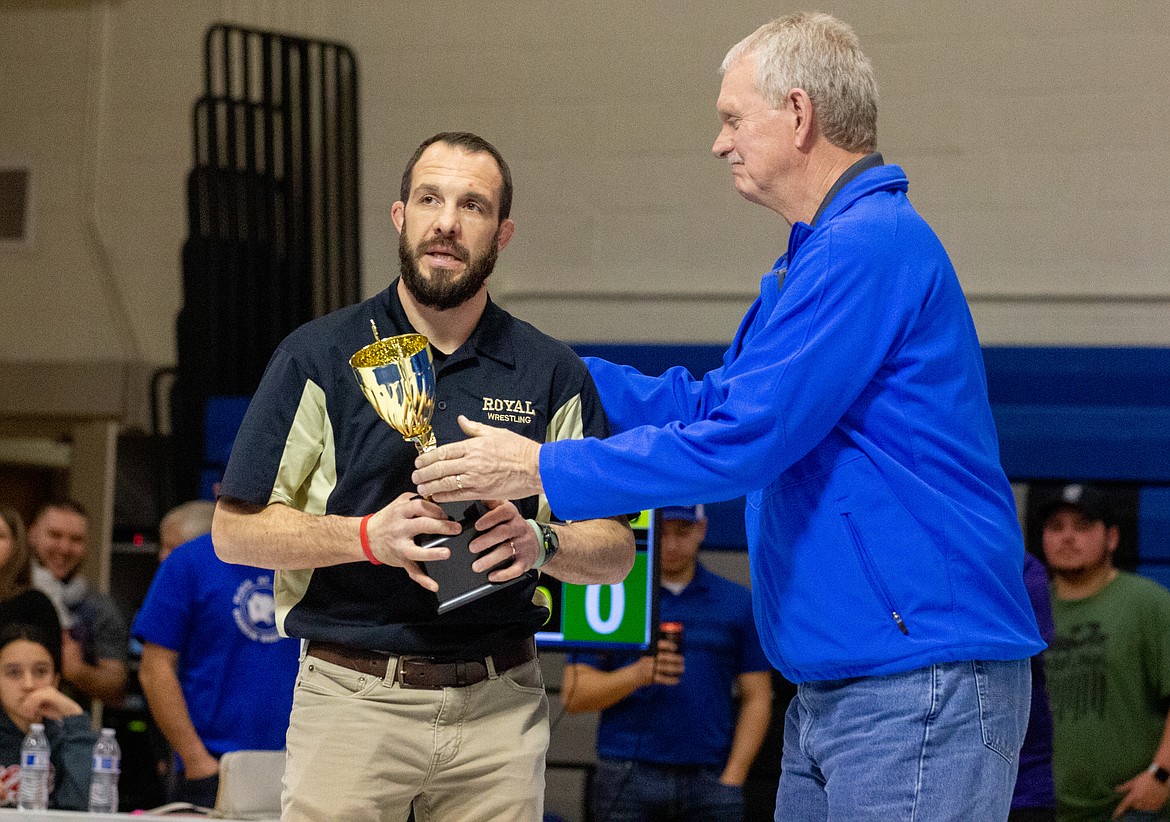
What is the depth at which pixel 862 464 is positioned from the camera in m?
1.93

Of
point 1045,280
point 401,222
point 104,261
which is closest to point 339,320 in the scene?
point 401,222

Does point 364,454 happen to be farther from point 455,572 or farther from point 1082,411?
point 1082,411

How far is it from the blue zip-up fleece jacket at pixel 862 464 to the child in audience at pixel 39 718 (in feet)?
8.73

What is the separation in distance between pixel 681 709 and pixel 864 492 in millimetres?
2814

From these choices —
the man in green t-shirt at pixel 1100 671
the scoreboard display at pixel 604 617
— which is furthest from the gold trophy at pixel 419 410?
the man in green t-shirt at pixel 1100 671

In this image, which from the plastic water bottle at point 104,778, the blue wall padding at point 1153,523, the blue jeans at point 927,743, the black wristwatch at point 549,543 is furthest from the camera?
the blue wall padding at point 1153,523

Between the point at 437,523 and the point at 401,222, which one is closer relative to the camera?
the point at 437,523

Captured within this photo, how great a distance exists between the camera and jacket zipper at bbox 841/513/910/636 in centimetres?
187

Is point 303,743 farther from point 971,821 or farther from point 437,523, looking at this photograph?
point 971,821

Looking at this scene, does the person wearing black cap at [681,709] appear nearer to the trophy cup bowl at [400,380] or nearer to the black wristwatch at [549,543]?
the black wristwatch at [549,543]

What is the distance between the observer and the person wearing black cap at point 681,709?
4527 mm

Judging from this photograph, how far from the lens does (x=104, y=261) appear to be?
7.62 m

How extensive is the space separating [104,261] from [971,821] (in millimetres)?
6710

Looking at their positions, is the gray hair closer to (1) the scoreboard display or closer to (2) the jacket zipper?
(2) the jacket zipper
